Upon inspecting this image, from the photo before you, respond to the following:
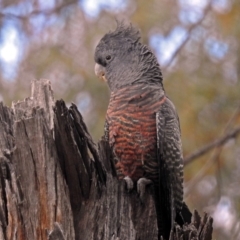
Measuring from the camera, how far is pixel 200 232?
3566mm

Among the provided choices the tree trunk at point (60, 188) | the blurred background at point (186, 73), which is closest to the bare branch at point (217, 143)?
the blurred background at point (186, 73)

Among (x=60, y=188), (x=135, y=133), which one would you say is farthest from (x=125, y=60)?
(x=60, y=188)

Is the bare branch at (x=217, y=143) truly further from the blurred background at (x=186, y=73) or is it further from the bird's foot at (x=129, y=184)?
the bird's foot at (x=129, y=184)

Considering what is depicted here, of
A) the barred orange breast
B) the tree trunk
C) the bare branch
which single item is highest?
the bare branch

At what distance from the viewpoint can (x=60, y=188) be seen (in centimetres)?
353

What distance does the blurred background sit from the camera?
6586 mm

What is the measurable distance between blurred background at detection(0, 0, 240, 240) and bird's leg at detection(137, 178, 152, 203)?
64.4 inches

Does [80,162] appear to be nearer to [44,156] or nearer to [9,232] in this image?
[44,156]

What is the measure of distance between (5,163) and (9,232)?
0.43 metres

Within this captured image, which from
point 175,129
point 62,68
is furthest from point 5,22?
point 175,129

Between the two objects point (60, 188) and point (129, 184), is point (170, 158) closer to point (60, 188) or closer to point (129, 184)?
point (129, 184)

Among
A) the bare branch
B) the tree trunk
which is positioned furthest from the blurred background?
the tree trunk

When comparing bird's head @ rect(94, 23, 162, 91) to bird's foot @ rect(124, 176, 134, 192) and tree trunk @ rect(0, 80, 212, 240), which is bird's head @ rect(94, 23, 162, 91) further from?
tree trunk @ rect(0, 80, 212, 240)

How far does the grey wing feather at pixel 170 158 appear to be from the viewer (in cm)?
426
